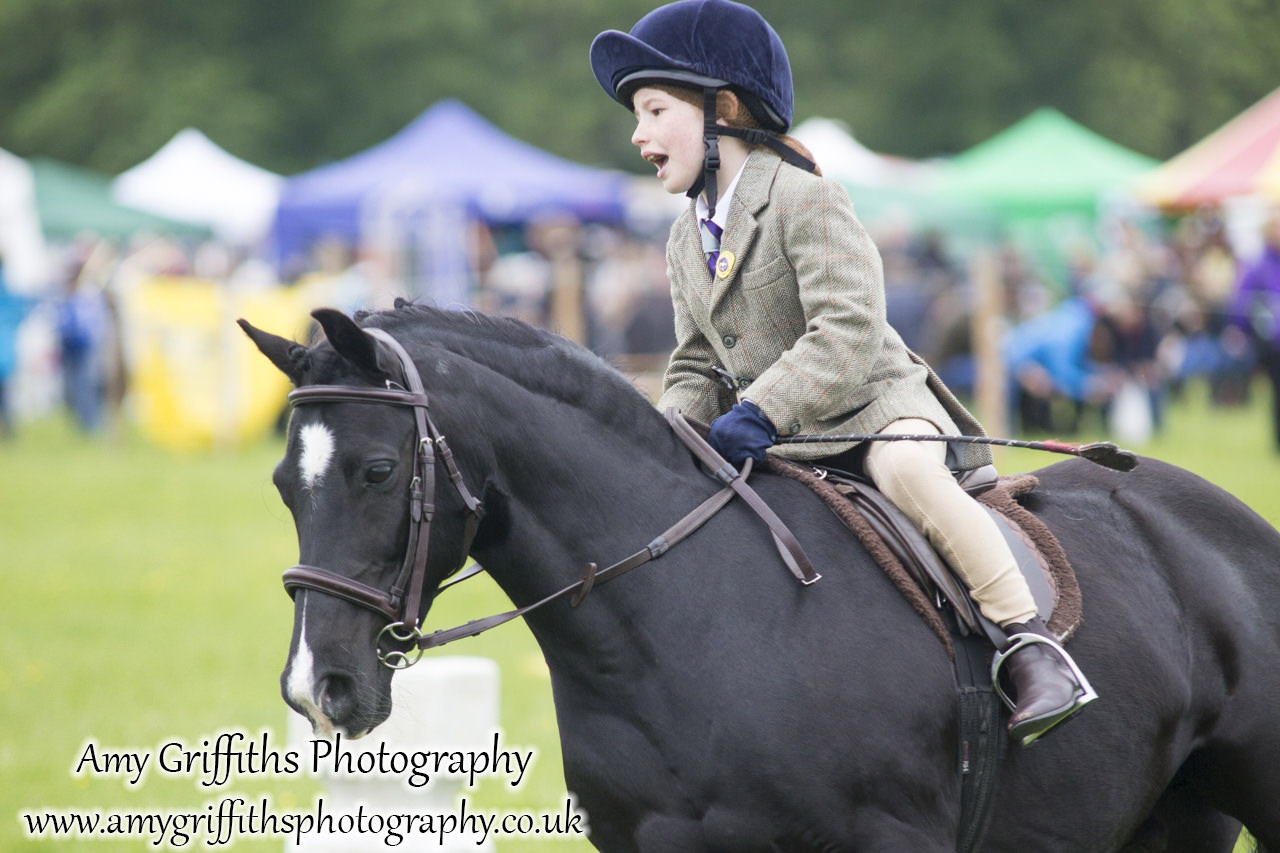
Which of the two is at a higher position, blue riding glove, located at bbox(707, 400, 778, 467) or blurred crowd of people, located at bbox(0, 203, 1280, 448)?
blue riding glove, located at bbox(707, 400, 778, 467)

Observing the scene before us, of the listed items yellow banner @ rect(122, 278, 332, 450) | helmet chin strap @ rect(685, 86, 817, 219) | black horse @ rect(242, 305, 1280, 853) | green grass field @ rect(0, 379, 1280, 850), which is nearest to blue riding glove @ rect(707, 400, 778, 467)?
black horse @ rect(242, 305, 1280, 853)

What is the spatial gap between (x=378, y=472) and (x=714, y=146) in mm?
1168

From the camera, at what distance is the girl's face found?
3334mm

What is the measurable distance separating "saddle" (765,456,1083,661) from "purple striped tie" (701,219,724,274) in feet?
1.70

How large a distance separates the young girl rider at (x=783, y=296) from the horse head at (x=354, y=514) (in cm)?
79

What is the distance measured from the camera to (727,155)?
337cm

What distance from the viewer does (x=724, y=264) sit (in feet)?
10.9

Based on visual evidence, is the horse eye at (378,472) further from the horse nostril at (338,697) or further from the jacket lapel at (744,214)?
the jacket lapel at (744,214)

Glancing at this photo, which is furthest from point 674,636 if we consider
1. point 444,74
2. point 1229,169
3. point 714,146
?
point 444,74

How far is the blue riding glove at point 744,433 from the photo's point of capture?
3.21 meters

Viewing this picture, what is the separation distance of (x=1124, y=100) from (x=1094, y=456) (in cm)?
3999

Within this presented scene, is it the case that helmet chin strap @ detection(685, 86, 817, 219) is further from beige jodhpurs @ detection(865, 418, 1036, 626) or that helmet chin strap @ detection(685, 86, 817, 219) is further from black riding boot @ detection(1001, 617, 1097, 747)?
black riding boot @ detection(1001, 617, 1097, 747)

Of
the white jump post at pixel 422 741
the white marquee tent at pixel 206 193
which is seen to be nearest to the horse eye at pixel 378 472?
the white jump post at pixel 422 741

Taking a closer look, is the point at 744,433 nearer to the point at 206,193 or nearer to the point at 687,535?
the point at 687,535
